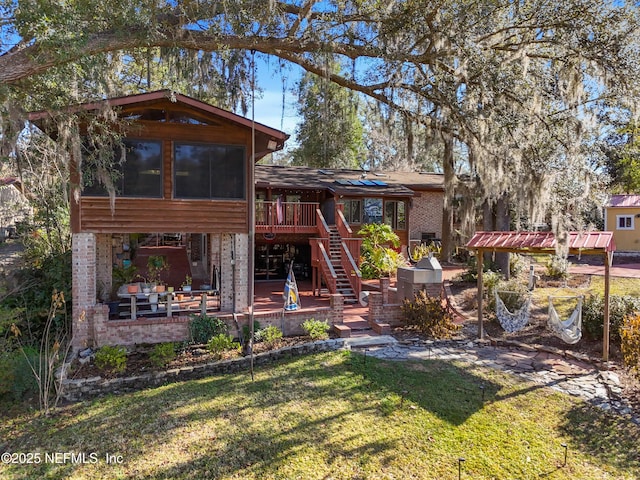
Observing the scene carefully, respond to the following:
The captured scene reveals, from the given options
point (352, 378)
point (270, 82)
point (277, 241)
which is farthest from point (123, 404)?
point (277, 241)

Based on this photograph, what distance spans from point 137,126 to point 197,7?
302cm

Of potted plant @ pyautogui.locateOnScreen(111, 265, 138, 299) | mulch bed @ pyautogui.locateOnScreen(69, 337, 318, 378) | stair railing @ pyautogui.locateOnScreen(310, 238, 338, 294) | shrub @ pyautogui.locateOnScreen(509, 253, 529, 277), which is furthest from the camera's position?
shrub @ pyautogui.locateOnScreen(509, 253, 529, 277)

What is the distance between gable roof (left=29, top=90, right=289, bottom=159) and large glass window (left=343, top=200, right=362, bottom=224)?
8165 millimetres

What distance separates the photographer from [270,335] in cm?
902

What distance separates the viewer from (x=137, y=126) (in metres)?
9.20

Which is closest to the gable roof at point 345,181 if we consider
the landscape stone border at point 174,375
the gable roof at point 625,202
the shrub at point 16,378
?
the landscape stone border at point 174,375

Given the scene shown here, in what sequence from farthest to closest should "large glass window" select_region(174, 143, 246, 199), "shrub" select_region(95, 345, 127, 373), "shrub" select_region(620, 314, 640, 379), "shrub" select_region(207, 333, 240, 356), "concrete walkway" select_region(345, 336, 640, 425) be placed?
"large glass window" select_region(174, 143, 246, 199) < "shrub" select_region(207, 333, 240, 356) < "shrub" select_region(95, 345, 127, 373) < "shrub" select_region(620, 314, 640, 379) < "concrete walkway" select_region(345, 336, 640, 425)

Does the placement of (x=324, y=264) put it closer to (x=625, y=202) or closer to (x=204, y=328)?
(x=204, y=328)

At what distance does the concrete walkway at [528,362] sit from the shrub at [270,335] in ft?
4.95

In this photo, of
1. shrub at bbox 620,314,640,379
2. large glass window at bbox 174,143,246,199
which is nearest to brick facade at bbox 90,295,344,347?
large glass window at bbox 174,143,246,199

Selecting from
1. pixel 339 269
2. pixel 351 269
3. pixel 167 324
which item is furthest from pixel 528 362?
pixel 167 324

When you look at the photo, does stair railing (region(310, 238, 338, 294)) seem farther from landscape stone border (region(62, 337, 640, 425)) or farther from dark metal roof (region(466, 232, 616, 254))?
dark metal roof (region(466, 232, 616, 254))

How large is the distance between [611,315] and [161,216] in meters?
9.99

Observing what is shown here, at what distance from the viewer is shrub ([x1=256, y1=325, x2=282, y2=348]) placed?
9008 millimetres
